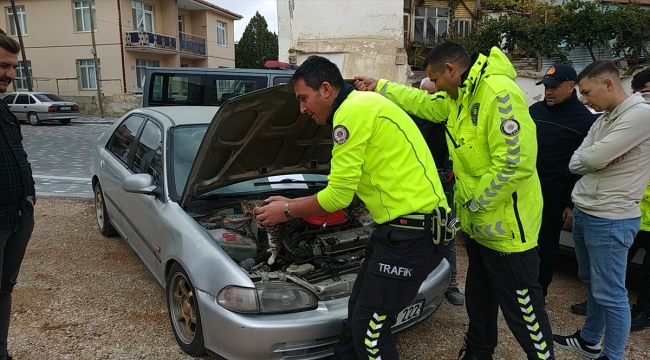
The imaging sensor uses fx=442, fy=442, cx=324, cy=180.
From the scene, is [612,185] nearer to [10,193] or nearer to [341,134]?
[341,134]

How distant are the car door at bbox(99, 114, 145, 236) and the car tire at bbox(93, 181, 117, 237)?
227mm

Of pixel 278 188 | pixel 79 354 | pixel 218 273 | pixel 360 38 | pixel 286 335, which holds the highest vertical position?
pixel 360 38

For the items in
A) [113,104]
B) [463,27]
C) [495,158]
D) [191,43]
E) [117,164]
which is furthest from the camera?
[191,43]

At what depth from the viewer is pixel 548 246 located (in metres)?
3.23

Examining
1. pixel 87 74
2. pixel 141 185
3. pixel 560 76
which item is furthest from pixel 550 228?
pixel 87 74

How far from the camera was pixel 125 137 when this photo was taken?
443 centimetres

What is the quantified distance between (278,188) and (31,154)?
30.6ft

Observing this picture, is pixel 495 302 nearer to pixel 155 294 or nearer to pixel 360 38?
pixel 155 294

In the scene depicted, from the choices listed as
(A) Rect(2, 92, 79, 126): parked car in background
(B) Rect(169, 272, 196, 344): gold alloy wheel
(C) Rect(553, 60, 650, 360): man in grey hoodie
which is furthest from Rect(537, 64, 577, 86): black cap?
(A) Rect(2, 92, 79, 126): parked car in background

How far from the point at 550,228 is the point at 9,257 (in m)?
3.46

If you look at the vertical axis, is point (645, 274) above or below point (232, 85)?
below

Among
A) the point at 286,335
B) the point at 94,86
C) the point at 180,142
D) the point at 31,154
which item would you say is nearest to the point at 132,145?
the point at 180,142

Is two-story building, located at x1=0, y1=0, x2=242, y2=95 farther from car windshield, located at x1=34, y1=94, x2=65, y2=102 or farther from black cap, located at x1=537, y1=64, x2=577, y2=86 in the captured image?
black cap, located at x1=537, y1=64, x2=577, y2=86

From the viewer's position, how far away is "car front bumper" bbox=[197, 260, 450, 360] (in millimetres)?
2281
